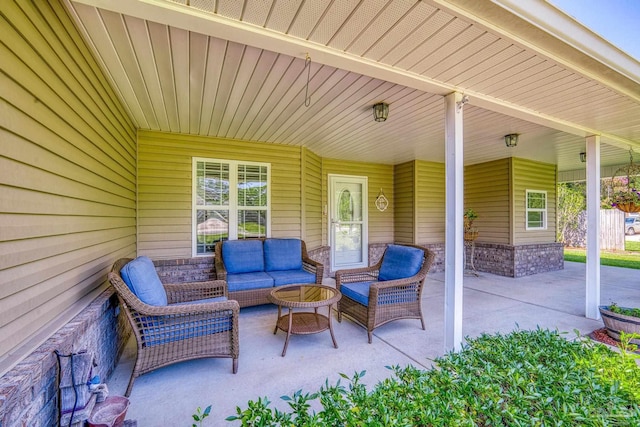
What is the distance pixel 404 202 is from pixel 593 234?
3680 mm

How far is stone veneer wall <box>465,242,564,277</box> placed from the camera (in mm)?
6582

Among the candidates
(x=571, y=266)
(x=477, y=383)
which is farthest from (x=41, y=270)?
(x=571, y=266)

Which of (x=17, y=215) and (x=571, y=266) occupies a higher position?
(x=17, y=215)

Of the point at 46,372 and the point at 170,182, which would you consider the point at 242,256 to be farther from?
the point at 46,372

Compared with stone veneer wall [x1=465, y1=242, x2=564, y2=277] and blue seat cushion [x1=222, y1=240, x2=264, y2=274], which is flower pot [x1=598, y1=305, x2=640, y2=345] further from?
blue seat cushion [x1=222, y1=240, x2=264, y2=274]

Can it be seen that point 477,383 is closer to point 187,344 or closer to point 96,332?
point 187,344

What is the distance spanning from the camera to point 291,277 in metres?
4.29

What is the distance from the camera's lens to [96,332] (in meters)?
2.18

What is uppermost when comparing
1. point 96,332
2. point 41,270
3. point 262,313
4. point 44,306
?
point 41,270

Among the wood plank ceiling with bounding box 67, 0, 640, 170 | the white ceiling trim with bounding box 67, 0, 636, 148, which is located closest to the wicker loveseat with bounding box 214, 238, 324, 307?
the wood plank ceiling with bounding box 67, 0, 640, 170

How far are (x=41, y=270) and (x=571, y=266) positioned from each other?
10849mm

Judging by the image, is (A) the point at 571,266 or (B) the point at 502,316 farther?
(A) the point at 571,266

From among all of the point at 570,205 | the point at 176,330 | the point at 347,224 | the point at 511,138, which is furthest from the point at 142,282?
the point at 570,205

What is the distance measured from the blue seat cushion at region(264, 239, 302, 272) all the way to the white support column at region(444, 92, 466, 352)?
267 centimetres
